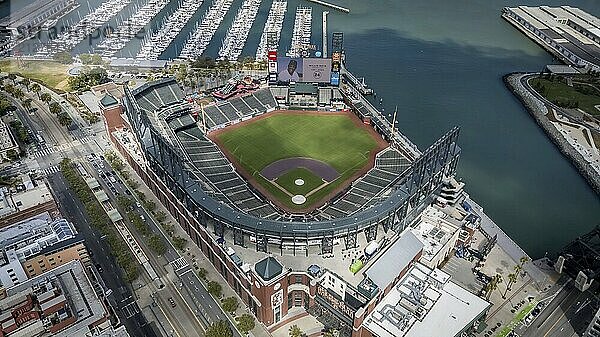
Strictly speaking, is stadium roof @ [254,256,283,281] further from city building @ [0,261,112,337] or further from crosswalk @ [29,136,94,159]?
crosswalk @ [29,136,94,159]

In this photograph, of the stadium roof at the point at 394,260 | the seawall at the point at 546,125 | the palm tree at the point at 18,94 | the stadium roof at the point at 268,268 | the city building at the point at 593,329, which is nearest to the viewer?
the city building at the point at 593,329

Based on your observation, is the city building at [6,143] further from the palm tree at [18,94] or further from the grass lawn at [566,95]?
the grass lawn at [566,95]

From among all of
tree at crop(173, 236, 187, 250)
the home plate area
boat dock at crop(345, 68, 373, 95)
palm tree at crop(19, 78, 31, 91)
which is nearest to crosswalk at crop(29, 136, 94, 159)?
palm tree at crop(19, 78, 31, 91)

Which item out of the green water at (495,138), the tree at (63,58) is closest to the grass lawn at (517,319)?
the green water at (495,138)

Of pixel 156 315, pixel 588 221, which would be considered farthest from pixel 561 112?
pixel 156 315

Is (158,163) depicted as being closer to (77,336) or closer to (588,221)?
(77,336)

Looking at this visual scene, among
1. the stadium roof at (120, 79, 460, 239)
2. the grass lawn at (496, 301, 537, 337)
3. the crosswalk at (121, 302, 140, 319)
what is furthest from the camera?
the crosswalk at (121, 302, 140, 319)
